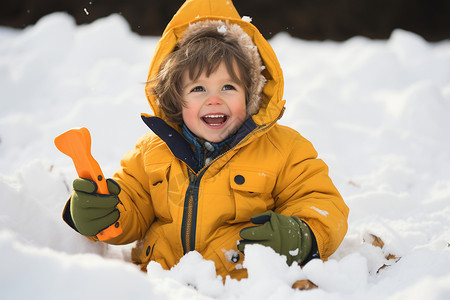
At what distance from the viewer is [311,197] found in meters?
1.36

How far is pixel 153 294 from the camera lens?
0.86 m

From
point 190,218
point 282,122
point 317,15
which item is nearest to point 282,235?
point 190,218

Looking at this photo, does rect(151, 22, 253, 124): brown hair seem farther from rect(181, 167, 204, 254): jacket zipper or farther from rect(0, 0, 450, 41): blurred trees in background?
rect(0, 0, 450, 41): blurred trees in background

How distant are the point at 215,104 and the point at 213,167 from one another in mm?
206

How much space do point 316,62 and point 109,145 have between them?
2.31 metres

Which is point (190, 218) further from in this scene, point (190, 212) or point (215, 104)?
point (215, 104)

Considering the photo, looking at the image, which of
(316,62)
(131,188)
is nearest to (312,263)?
(131,188)

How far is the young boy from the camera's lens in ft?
4.32

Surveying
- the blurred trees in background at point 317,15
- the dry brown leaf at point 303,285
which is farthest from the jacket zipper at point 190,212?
the blurred trees in background at point 317,15

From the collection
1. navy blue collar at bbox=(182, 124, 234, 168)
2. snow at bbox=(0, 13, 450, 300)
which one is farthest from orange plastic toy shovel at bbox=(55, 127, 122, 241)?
navy blue collar at bbox=(182, 124, 234, 168)

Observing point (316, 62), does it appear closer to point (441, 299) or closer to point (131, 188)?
point (131, 188)

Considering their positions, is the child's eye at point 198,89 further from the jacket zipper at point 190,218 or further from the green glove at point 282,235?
the green glove at point 282,235

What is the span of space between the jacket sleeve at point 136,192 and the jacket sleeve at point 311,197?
1.51 feet

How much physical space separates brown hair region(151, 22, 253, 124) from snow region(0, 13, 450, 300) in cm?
52
